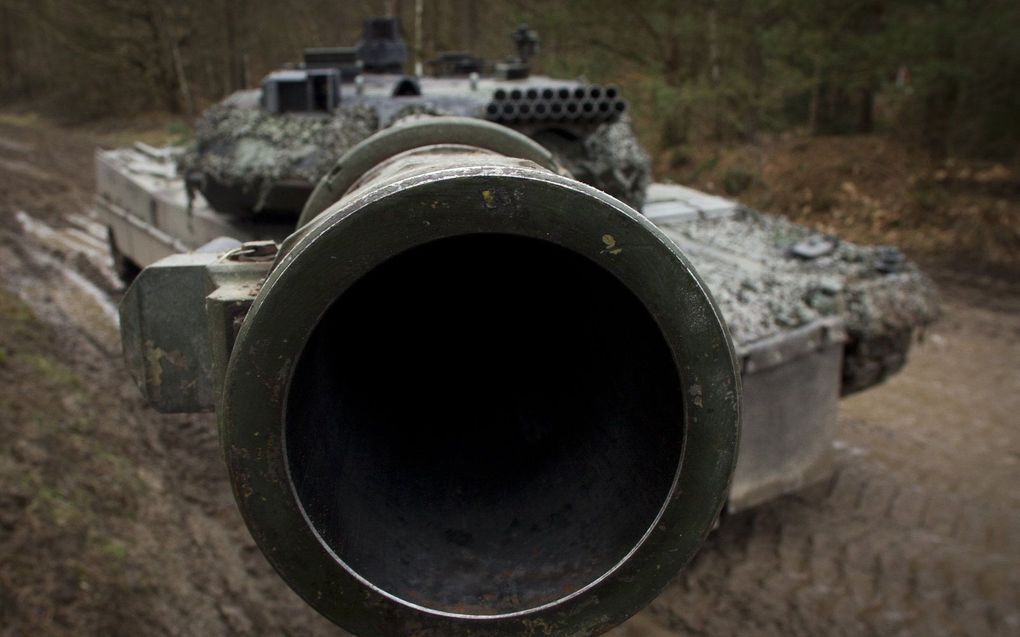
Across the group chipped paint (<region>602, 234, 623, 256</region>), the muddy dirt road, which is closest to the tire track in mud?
the muddy dirt road

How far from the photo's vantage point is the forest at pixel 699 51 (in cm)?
1013

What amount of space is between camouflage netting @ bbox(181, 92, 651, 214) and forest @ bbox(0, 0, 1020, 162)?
6.39 meters

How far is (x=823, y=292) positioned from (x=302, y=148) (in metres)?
2.55

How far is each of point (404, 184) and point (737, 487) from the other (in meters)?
3.40

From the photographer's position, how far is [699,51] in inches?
539

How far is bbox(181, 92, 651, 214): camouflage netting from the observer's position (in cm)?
431

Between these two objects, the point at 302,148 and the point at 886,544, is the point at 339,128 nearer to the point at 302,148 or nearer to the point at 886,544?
the point at 302,148

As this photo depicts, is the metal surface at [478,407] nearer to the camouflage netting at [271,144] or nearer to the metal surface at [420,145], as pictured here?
the metal surface at [420,145]

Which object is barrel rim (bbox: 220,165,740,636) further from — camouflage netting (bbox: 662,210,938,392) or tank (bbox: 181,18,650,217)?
tank (bbox: 181,18,650,217)

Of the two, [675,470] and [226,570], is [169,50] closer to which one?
[226,570]

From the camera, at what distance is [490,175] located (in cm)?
128

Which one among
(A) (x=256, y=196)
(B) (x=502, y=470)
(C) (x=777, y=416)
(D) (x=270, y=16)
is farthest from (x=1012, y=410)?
(D) (x=270, y=16)

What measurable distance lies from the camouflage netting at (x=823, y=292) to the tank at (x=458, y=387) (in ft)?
7.54

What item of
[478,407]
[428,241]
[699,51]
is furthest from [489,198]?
[699,51]
